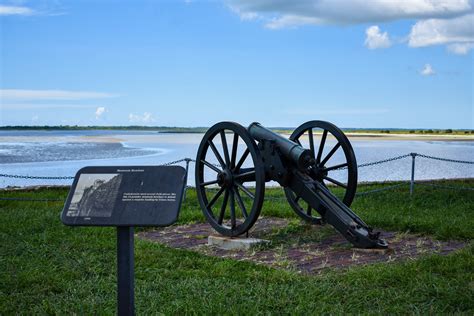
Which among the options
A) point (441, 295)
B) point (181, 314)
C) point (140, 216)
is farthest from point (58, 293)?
point (441, 295)

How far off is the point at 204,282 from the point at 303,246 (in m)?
2.42

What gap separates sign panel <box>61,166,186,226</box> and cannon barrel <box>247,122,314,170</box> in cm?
354

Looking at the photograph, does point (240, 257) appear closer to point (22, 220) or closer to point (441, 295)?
point (441, 295)

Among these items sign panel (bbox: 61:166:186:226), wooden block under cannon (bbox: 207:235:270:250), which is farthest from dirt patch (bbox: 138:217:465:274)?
sign panel (bbox: 61:166:186:226)

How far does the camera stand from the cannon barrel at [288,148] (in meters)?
8.52

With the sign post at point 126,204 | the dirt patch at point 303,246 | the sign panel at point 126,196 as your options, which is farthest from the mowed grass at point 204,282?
the sign panel at point 126,196

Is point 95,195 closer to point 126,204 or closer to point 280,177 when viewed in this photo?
point 126,204

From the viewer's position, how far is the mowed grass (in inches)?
225

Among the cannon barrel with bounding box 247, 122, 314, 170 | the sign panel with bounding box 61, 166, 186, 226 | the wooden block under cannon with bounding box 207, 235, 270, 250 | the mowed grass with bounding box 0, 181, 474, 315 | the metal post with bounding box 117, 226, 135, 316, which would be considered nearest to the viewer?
the sign panel with bounding box 61, 166, 186, 226

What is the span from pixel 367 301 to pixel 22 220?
21.6ft

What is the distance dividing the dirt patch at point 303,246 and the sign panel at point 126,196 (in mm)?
2616

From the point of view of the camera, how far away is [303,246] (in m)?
8.59

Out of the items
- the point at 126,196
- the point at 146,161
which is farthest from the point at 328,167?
the point at 146,161

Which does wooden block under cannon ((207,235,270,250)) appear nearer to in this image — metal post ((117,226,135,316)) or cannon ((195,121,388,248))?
cannon ((195,121,388,248))
